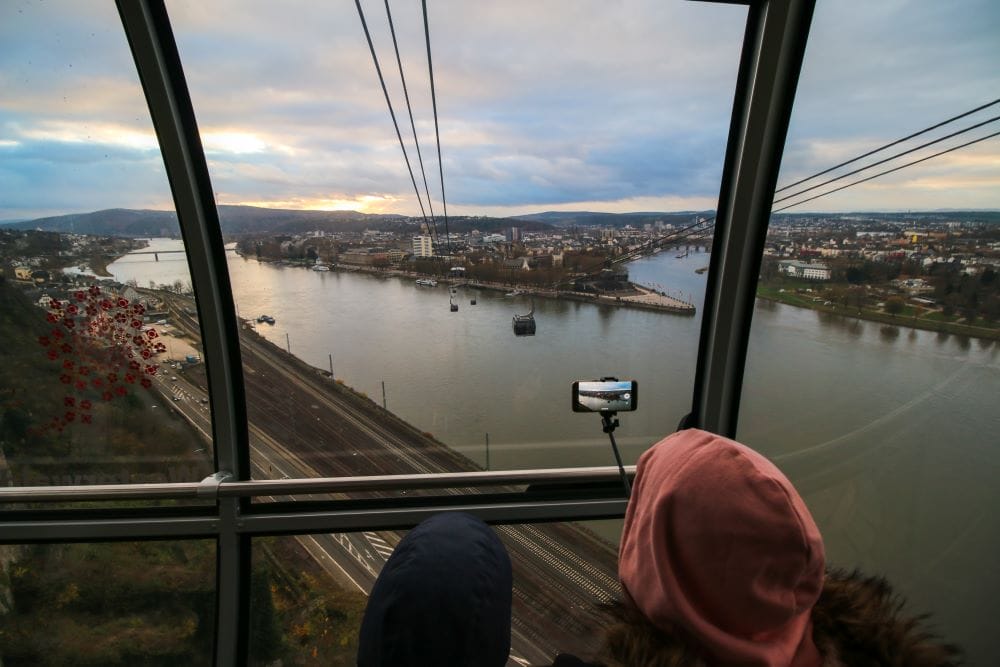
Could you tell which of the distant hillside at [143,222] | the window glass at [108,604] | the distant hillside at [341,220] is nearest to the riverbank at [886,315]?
the distant hillside at [341,220]

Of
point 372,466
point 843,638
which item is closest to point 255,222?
point 372,466

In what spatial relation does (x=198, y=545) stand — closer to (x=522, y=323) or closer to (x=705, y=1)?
(x=522, y=323)

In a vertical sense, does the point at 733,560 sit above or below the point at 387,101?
below

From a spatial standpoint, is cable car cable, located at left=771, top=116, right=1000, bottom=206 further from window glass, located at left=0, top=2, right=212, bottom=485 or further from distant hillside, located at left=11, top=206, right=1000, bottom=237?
window glass, located at left=0, top=2, right=212, bottom=485

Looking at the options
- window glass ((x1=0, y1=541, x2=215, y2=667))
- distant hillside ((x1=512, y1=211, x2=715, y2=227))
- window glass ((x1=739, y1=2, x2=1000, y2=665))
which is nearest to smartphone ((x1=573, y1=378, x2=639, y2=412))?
window glass ((x1=739, y1=2, x2=1000, y2=665))

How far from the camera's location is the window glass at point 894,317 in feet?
5.99

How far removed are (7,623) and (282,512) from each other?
145 centimetres

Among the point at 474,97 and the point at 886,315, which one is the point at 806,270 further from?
the point at 474,97

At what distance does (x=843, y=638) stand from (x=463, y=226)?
7.19 ft

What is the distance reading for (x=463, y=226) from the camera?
2.46 meters

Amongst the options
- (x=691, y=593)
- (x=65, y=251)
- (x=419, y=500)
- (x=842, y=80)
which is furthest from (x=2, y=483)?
(x=842, y=80)

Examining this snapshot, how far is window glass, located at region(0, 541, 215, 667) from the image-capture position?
2160mm

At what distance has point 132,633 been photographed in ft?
7.30

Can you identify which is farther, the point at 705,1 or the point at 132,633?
the point at 132,633
